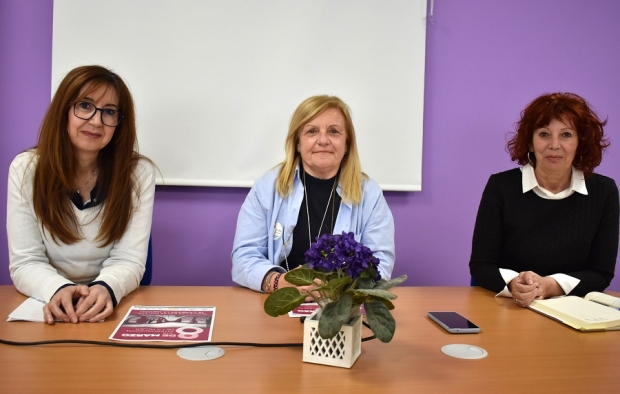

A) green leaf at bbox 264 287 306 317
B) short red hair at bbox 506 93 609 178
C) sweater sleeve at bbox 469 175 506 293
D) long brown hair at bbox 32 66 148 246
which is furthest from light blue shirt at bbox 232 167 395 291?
green leaf at bbox 264 287 306 317

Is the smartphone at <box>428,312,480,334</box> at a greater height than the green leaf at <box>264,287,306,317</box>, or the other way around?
the green leaf at <box>264,287,306,317</box>

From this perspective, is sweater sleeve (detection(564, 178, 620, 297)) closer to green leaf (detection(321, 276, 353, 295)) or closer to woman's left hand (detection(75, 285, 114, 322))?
green leaf (detection(321, 276, 353, 295))

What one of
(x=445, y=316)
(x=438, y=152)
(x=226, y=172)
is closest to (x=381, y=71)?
(x=438, y=152)

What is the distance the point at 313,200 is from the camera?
214 centimetres

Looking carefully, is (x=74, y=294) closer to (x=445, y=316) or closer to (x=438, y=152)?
(x=445, y=316)

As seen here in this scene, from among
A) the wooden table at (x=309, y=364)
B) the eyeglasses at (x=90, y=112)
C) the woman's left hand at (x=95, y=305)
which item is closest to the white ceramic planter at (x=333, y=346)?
the wooden table at (x=309, y=364)

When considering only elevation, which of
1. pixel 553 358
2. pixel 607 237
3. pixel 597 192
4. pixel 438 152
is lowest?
pixel 553 358

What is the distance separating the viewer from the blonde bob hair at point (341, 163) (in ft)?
6.86

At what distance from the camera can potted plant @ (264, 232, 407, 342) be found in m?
1.06

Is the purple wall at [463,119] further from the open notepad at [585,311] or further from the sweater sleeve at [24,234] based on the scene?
the open notepad at [585,311]

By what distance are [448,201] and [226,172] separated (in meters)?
1.17

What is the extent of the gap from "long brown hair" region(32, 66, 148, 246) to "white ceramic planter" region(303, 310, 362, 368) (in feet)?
2.98

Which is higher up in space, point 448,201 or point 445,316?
point 448,201

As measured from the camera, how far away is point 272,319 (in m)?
1.44
